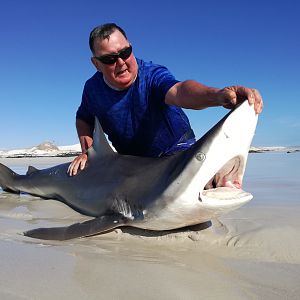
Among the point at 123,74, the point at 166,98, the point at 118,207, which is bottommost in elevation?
the point at 118,207

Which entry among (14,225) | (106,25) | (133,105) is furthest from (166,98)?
(14,225)

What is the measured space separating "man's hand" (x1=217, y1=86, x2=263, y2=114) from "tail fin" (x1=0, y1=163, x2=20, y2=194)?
3993 mm

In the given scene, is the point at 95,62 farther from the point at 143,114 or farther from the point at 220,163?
the point at 220,163

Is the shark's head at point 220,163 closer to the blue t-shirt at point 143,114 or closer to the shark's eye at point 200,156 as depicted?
the shark's eye at point 200,156

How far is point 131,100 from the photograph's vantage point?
4441 millimetres

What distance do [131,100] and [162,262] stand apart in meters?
2.52

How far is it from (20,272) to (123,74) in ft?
9.16

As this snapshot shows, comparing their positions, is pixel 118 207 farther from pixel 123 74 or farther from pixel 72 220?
pixel 123 74

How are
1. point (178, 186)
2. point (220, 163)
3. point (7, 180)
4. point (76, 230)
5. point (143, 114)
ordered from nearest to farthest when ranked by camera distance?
point (220, 163), point (178, 186), point (76, 230), point (143, 114), point (7, 180)

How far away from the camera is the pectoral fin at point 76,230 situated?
2.78 meters

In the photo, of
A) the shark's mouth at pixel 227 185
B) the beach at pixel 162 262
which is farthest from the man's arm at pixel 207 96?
the beach at pixel 162 262

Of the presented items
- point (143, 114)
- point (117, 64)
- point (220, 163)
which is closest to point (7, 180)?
point (143, 114)

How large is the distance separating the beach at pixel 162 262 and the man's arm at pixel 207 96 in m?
0.91

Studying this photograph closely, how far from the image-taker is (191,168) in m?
2.62
